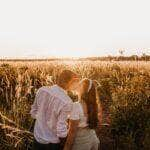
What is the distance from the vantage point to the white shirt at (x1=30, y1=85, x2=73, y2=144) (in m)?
5.76

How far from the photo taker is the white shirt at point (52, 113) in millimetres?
5758

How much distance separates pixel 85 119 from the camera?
19.9 ft

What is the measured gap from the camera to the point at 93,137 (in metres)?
6.20

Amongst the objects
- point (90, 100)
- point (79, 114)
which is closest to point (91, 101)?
point (90, 100)

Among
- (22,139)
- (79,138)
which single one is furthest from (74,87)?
(22,139)

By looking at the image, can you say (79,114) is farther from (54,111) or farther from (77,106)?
(54,111)

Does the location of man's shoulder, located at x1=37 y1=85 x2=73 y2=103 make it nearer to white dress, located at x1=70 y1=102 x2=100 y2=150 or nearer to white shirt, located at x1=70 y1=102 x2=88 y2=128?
white shirt, located at x1=70 y1=102 x2=88 y2=128

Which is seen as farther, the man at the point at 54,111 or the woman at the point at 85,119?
the woman at the point at 85,119

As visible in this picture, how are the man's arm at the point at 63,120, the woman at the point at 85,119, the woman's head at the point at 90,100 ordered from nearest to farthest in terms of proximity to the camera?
the man's arm at the point at 63,120, the woman at the point at 85,119, the woman's head at the point at 90,100

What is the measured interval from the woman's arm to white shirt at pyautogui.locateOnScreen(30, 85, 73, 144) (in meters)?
0.07

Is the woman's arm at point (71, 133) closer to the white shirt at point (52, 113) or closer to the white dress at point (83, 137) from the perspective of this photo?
the white shirt at point (52, 113)

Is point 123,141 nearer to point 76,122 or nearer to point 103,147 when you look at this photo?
point 103,147

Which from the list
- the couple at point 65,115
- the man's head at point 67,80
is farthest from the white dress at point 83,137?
the man's head at point 67,80

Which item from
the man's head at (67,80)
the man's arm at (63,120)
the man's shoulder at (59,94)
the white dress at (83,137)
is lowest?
the white dress at (83,137)
